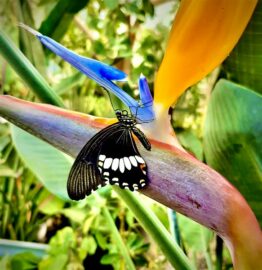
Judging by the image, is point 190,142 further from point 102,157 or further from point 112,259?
point 102,157

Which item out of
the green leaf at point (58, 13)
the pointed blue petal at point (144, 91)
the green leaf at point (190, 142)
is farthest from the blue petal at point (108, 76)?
the green leaf at point (190, 142)

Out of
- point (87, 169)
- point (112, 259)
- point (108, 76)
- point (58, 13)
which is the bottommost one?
point (112, 259)

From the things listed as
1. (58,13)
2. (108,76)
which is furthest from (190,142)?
(108,76)

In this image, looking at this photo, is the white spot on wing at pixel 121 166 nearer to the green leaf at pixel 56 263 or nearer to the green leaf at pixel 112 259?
the green leaf at pixel 56 263

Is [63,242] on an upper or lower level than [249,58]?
lower

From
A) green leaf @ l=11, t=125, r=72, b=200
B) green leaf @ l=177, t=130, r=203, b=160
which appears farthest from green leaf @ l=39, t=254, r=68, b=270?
green leaf @ l=177, t=130, r=203, b=160

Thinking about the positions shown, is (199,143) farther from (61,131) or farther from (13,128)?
(61,131)

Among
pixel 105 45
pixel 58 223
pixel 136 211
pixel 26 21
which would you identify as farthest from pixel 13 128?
pixel 58 223
